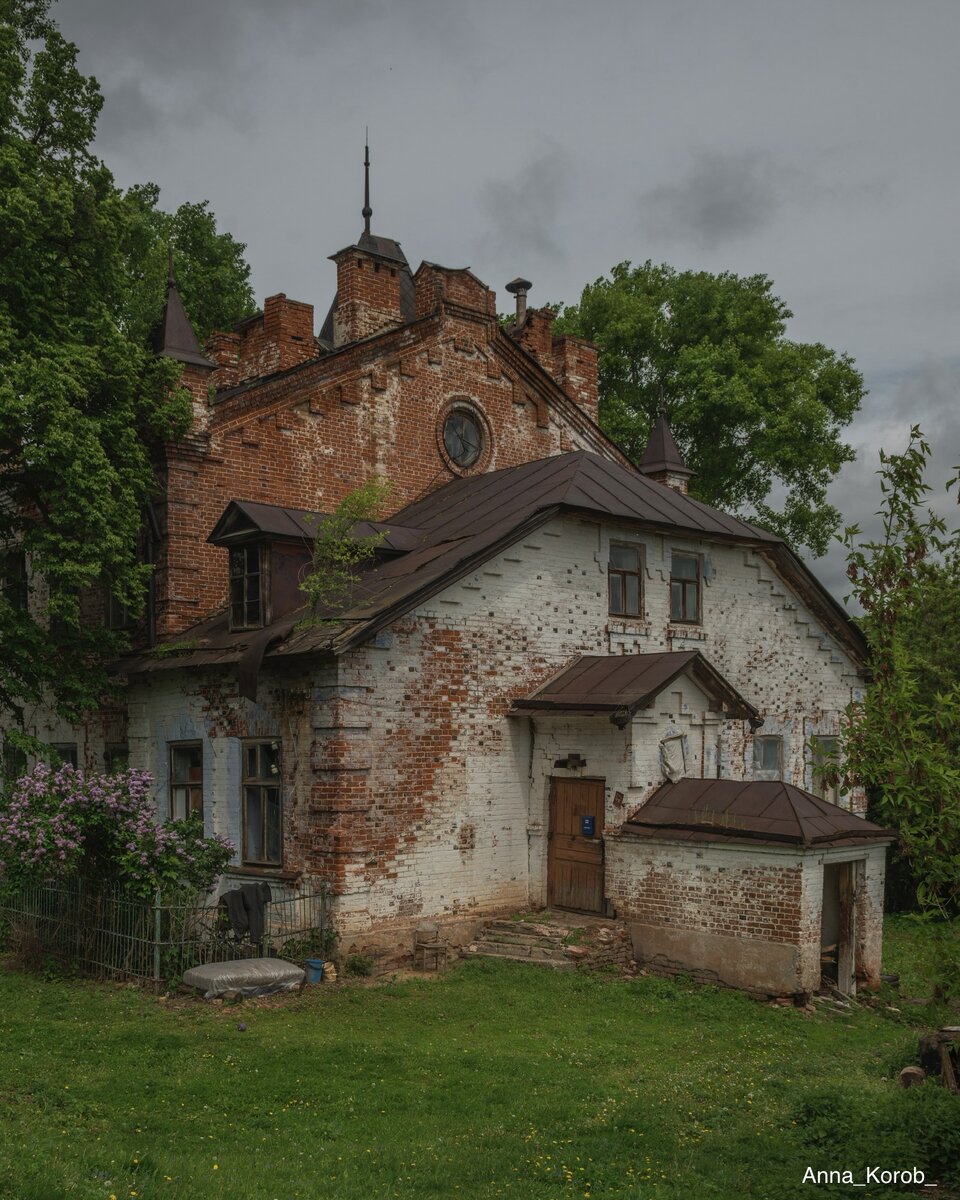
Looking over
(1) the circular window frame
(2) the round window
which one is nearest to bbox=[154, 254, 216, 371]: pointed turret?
(1) the circular window frame

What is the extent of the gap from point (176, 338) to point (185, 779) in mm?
6706

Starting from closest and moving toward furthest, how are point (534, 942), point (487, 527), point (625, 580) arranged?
point (534, 942), point (487, 527), point (625, 580)

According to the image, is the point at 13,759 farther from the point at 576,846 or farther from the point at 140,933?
the point at 576,846

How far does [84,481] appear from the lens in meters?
14.9

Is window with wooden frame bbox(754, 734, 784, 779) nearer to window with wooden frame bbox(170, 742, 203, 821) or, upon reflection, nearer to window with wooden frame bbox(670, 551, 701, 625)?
window with wooden frame bbox(670, 551, 701, 625)

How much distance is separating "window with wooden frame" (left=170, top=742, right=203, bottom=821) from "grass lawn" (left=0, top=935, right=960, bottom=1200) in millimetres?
3883

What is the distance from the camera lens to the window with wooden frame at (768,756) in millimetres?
19391

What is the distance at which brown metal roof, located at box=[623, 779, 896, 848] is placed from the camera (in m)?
13.7

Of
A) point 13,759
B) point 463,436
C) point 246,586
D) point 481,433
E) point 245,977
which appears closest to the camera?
point 245,977

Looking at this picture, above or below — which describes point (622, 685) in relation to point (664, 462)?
below

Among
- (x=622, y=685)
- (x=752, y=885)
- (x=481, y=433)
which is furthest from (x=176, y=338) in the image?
(x=752, y=885)

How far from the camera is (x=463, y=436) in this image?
70.8 feet

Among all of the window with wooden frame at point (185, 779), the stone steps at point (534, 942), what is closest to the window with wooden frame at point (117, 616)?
the window with wooden frame at point (185, 779)

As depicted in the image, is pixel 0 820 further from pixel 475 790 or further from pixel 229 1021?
pixel 475 790
